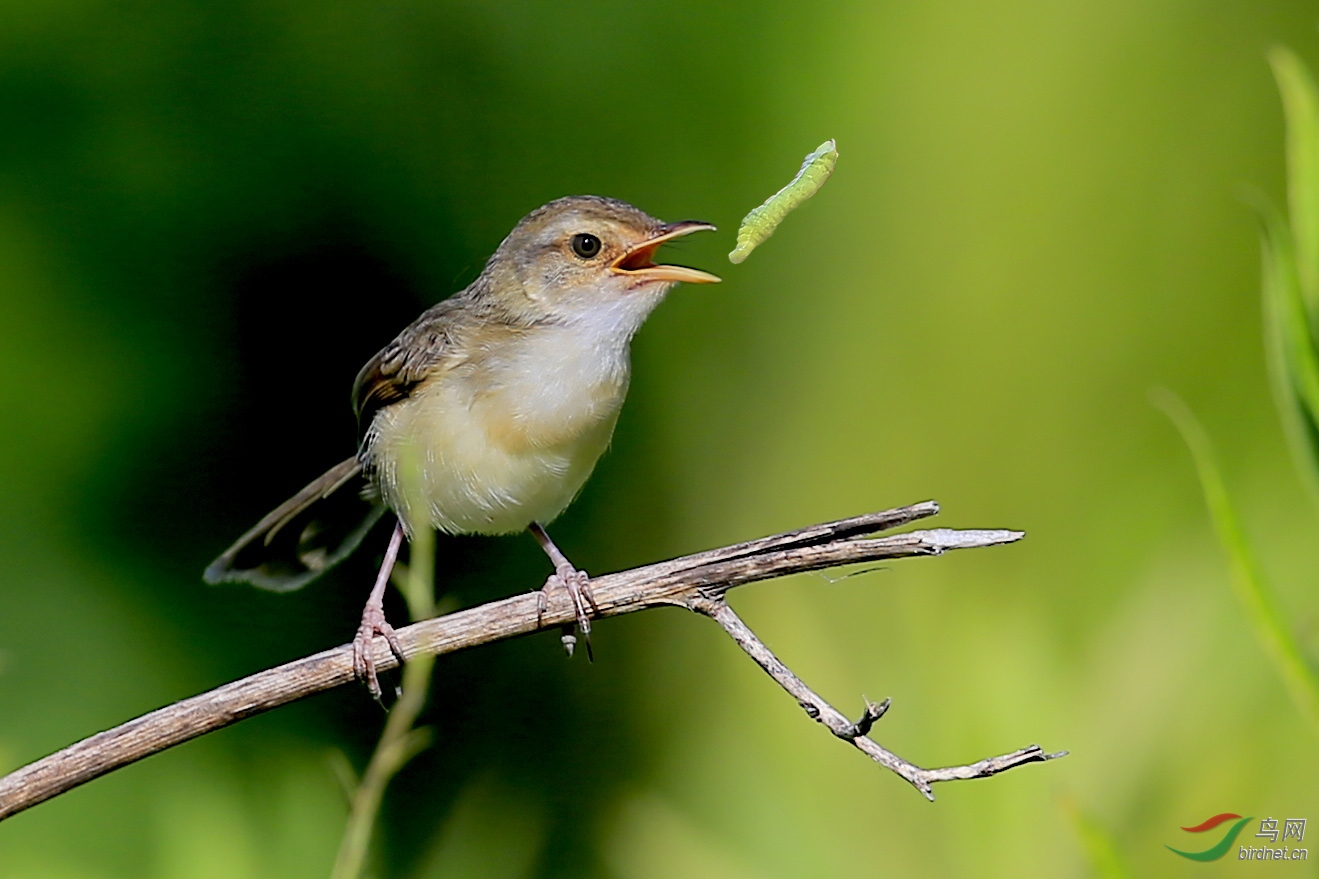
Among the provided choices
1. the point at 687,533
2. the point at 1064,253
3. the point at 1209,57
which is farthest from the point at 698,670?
the point at 1209,57

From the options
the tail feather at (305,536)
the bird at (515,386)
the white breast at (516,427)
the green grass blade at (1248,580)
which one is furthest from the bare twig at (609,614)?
the tail feather at (305,536)

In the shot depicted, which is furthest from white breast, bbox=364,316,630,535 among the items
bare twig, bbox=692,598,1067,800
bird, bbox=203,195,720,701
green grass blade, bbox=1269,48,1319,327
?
green grass blade, bbox=1269,48,1319,327

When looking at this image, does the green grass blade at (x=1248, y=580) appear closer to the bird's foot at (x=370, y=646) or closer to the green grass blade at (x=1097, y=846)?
the green grass blade at (x=1097, y=846)

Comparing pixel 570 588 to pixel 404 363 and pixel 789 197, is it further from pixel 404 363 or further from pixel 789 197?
→ pixel 789 197

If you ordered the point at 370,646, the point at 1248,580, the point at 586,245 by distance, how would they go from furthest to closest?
the point at 586,245 < the point at 370,646 < the point at 1248,580

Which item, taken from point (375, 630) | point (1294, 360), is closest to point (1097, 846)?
point (1294, 360)

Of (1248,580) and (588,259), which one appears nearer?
(1248,580)

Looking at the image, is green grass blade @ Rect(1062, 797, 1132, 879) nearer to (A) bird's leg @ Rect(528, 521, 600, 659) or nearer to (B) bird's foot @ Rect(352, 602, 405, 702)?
(A) bird's leg @ Rect(528, 521, 600, 659)
